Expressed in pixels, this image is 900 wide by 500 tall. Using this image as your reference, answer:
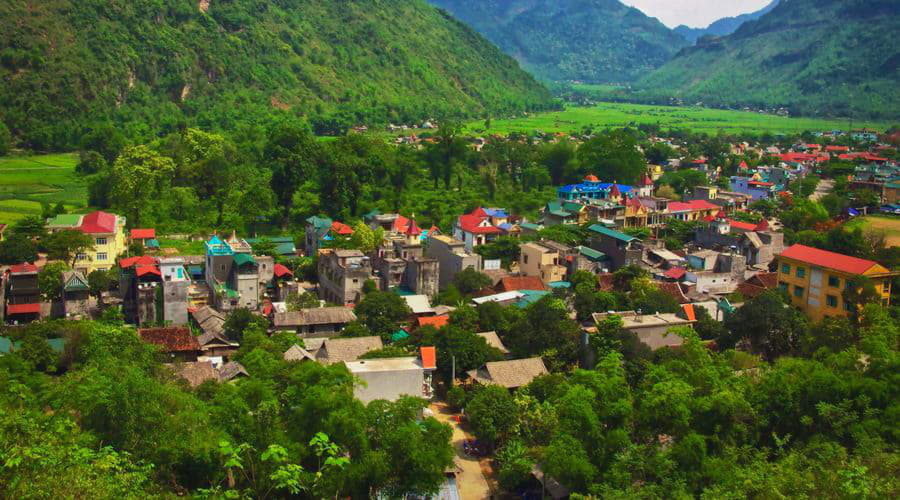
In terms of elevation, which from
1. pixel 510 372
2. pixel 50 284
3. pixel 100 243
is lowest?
pixel 510 372

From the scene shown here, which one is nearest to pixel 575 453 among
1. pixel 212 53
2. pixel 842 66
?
pixel 212 53

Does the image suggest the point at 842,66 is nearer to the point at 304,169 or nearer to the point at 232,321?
the point at 304,169

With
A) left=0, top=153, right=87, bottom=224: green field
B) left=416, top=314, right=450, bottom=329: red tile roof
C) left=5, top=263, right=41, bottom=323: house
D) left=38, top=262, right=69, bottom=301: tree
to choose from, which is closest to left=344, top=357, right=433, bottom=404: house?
left=416, top=314, right=450, bottom=329: red tile roof

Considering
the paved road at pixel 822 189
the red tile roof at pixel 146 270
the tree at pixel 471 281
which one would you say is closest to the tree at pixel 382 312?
the tree at pixel 471 281

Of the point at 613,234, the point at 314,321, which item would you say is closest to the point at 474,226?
the point at 613,234

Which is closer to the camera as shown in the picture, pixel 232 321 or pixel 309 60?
pixel 232 321

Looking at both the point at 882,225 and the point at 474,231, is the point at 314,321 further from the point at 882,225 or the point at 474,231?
the point at 882,225
